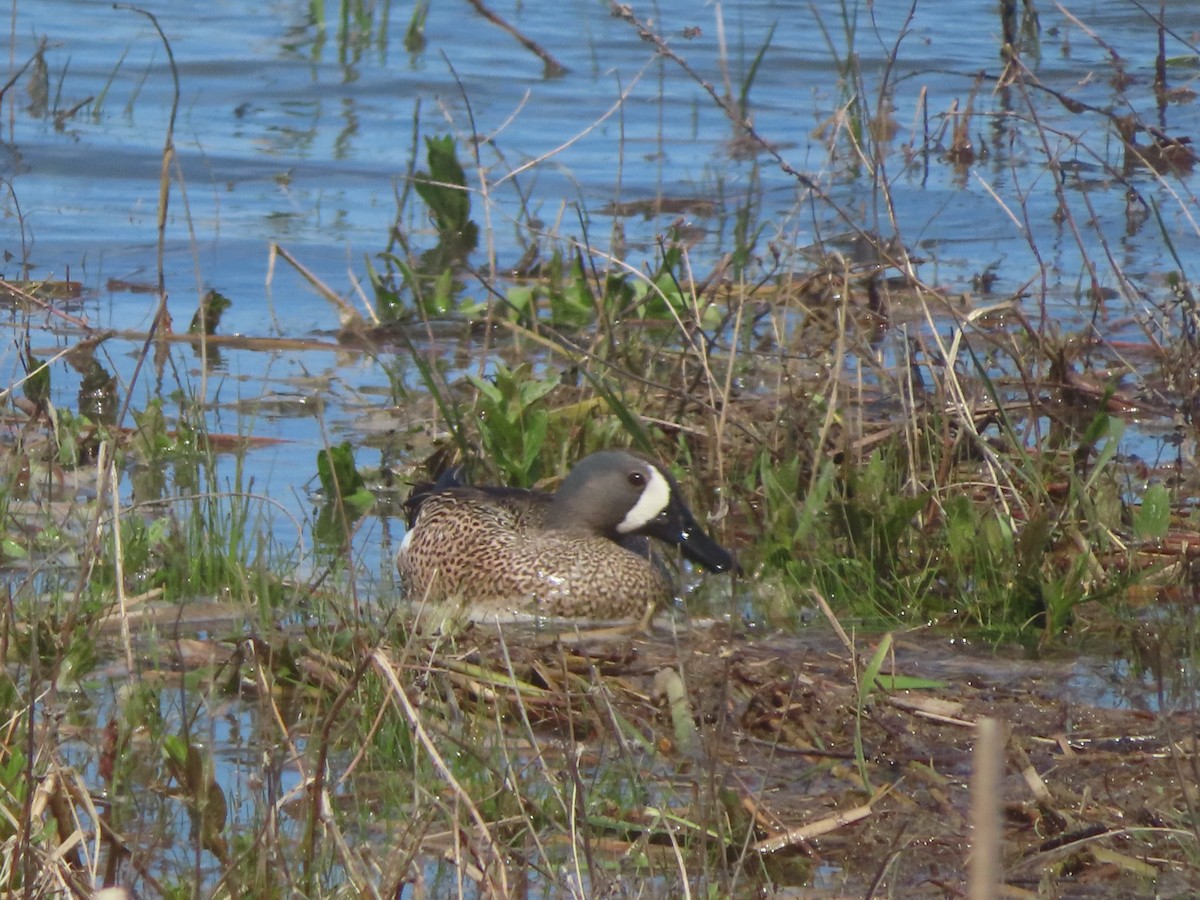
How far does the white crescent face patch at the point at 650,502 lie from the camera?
5.39 m

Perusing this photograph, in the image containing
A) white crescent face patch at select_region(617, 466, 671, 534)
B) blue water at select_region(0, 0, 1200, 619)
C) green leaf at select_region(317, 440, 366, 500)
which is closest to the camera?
white crescent face patch at select_region(617, 466, 671, 534)

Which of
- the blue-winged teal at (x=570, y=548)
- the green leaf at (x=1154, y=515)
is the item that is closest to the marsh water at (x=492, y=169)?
the blue-winged teal at (x=570, y=548)

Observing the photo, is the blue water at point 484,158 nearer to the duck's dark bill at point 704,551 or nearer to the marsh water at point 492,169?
the marsh water at point 492,169

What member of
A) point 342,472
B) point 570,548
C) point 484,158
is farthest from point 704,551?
point 484,158

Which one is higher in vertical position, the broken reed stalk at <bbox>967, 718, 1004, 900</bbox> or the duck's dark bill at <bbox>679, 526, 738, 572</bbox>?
the broken reed stalk at <bbox>967, 718, 1004, 900</bbox>

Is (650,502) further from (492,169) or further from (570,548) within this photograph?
(492,169)

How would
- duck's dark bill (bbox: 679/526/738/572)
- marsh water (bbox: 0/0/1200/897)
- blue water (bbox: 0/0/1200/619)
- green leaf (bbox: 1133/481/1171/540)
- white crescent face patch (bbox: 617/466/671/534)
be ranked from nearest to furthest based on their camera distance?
green leaf (bbox: 1133/481/1171/540) → duck's dark bill (bbox: 679/526/738/572) → white crescent face patch (bbox: 617/466/671/534) → marsh water (bbox: 0/0/1200/897) → blue water (bbox: 0/0/1200/619)

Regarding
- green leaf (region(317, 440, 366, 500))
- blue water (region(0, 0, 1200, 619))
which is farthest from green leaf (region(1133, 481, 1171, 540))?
green leaf (region(317, 440, 366, 500))

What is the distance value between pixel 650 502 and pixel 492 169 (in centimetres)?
344

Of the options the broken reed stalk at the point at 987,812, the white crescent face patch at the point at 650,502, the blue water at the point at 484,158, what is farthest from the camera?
the blue water at the point at 484,158

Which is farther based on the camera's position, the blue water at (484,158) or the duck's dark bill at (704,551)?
the blue water at (484,158)

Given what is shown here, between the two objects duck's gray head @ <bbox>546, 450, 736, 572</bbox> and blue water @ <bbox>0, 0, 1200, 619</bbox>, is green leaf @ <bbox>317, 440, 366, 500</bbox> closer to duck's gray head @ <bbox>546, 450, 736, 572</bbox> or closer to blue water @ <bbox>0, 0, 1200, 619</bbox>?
blue water @ <bbox>0, 0, 1200, 619</bbox>

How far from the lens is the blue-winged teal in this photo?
5.35 metres

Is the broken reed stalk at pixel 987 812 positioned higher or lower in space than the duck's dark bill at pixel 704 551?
higher
